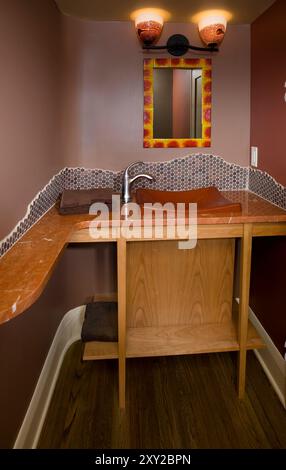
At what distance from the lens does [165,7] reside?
1945 mm

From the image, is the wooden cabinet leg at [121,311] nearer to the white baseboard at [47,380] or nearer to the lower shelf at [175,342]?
the lower shelf at [175,342]

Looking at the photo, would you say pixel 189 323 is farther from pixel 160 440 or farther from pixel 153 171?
pixel 153 171

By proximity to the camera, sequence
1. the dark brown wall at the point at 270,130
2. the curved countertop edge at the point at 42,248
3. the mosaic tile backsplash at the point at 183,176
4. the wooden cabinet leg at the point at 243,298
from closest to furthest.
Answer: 1. the curved countertop edge at the point at 42,248
2. the wooden cabinet leg at the point at 243,298
3. the dark brown wall at the point at 270,130
4. the mosaic tile backsplash at the point at 183,176

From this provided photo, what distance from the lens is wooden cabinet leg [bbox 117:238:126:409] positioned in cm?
173

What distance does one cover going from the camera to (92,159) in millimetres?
2309

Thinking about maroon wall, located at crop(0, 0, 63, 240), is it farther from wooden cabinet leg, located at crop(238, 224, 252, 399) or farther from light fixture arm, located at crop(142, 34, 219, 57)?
wooden cabinet leg, located at crop(238, 224, 252, 399)

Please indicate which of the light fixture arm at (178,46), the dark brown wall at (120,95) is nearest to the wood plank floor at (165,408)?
the dark brown wall at (120,95)

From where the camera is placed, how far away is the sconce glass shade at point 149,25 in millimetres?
1992

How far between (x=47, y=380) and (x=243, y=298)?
1.02 meters

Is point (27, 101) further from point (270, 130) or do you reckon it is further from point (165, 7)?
point (270, 130)

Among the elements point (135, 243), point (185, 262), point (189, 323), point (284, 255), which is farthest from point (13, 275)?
point (284, 255)

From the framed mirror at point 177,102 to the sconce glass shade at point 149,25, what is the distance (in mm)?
186

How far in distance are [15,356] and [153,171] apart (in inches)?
53.0
